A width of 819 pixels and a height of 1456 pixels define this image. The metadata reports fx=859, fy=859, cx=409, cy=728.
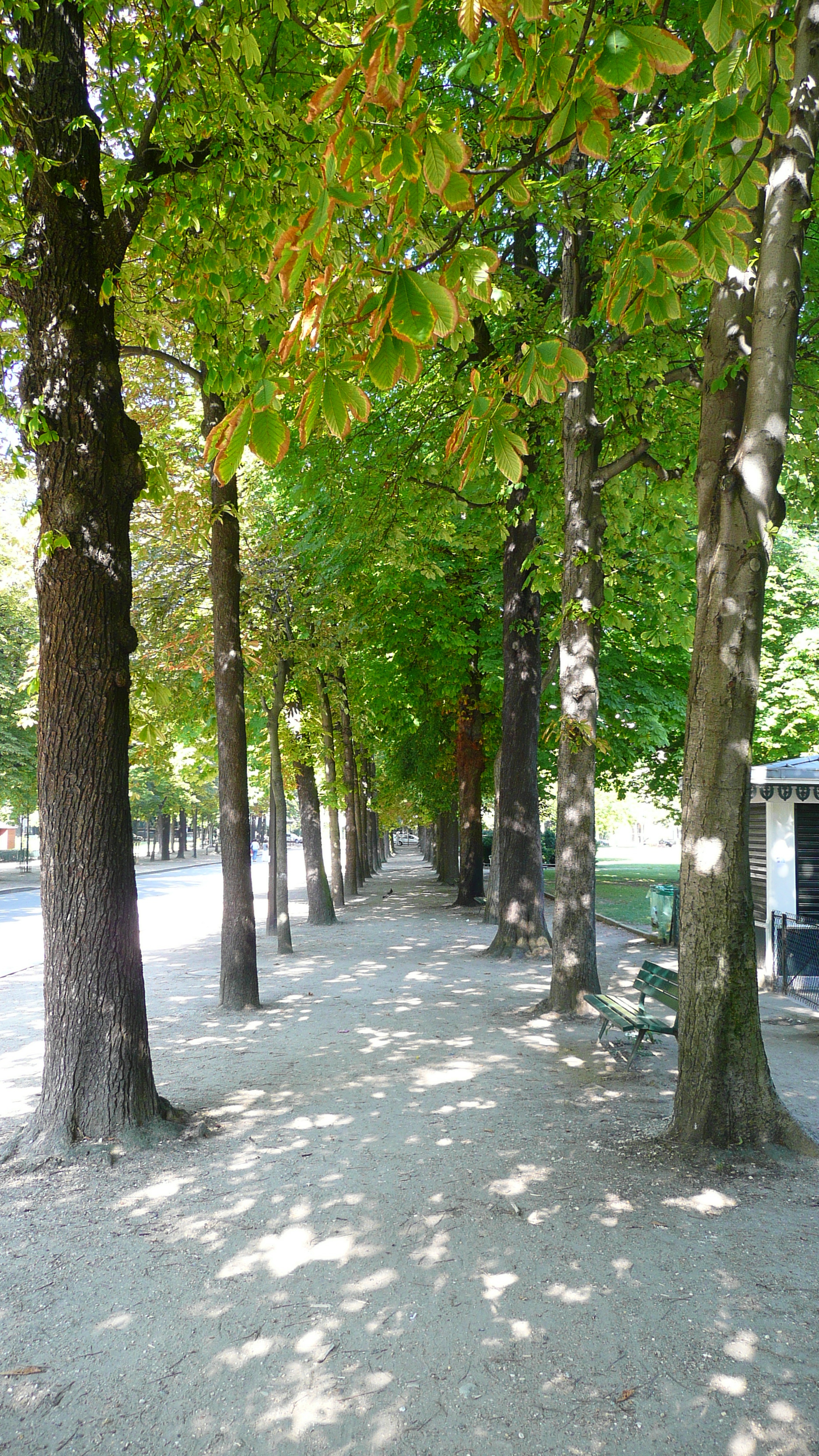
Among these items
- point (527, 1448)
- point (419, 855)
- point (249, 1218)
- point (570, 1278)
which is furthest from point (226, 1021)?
point (419, 855)

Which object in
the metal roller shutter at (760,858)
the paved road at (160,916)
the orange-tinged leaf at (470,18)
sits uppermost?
the orange-tinged leaf at (470,18)

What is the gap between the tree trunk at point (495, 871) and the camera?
15297 mm

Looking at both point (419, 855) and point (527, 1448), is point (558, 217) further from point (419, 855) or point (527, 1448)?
point (419, 855)

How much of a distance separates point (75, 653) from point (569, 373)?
390 centimetres

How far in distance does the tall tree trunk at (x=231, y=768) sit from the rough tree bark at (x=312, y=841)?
6836 millimetres

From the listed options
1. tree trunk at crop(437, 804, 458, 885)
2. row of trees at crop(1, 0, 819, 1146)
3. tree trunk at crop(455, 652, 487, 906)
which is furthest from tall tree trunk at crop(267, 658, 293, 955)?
tree trunk at crop(437, 804, 458, 885)

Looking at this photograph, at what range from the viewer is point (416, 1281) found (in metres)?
4.02

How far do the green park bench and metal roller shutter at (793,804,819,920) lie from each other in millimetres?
4505

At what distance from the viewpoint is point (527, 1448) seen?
2.97m

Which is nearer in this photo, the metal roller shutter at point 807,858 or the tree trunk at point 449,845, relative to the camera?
the metal roller shutter at point 807,858

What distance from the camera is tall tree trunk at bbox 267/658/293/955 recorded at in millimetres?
14891

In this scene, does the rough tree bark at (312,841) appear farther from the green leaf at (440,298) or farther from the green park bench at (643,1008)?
the green leaf at (440,298)

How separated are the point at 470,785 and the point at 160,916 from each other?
9.38 meters

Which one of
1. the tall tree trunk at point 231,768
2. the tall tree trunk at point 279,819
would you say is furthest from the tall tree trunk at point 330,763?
the tall tree trunk at point 231,768
